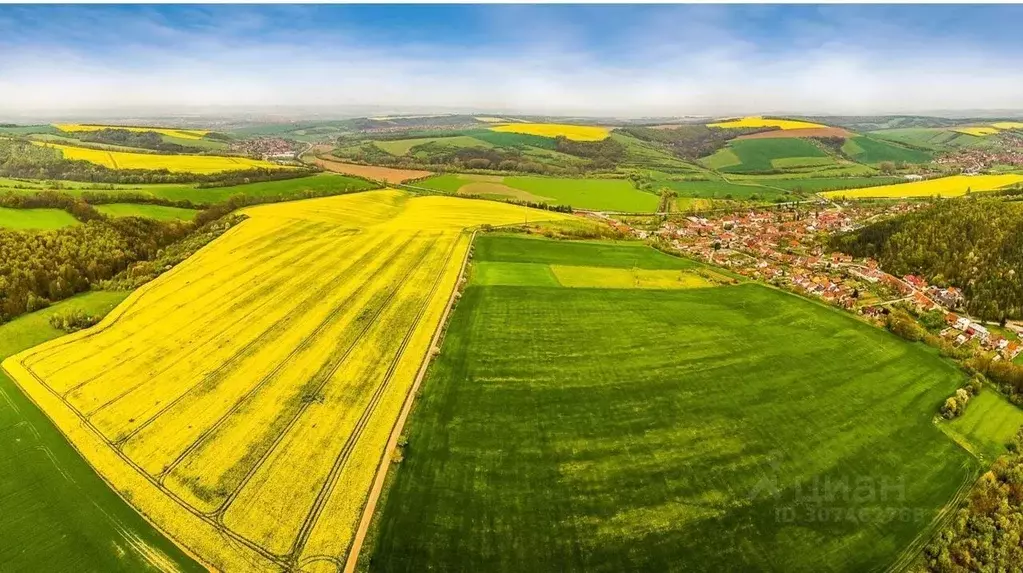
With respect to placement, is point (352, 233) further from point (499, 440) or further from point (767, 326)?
point (767, 326)

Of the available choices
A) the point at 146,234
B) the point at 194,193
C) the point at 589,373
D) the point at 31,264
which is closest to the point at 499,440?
the point at 589,373

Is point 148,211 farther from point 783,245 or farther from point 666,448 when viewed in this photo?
point 783,245

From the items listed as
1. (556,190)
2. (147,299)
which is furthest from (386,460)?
(556,190)

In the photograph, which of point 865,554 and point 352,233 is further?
point 352,233

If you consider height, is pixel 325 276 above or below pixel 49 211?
below

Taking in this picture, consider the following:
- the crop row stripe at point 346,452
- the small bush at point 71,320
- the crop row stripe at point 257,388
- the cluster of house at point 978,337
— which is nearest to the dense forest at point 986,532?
the cluster of house at point 978,337

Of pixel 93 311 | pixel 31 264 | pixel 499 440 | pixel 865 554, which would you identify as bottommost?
pixel 865 554
